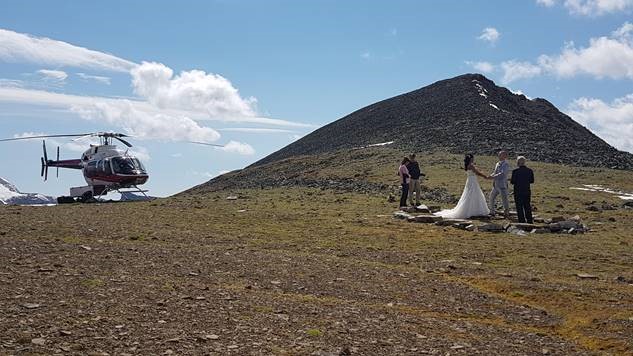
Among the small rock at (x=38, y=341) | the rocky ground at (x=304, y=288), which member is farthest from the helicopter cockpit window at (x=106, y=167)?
the small rock at (x=38, y=341)

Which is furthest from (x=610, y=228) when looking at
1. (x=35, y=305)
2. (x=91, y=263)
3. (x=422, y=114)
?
(x=422, y=114)

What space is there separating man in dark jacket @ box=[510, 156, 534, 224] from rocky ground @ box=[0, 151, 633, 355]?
2.48m

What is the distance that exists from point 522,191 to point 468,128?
49.2 meters

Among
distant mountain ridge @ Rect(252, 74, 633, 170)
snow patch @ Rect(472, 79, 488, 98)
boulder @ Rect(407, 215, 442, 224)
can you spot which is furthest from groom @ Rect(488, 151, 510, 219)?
snow patch @ Rect(472, 79, 488, 98)

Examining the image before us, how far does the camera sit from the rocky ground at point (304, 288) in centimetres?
869

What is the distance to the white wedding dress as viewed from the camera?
25125 millimetres

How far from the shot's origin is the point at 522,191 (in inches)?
917

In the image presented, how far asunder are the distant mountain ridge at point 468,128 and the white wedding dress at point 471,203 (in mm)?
33013

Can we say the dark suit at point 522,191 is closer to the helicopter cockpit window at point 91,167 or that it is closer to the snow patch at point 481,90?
the helicopter cockpit window at point 91,167

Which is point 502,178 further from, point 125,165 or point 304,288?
point 125,165

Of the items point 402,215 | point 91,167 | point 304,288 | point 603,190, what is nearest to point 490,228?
point 402,215

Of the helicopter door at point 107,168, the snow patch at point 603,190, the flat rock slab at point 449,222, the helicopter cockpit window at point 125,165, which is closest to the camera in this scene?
the flat rock slab at point 449,222

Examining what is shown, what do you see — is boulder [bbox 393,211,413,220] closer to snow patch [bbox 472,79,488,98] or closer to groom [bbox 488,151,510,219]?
groom [bbox 488,151,510,219]

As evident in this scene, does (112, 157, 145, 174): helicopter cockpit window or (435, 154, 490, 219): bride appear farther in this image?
(112, 157, 145, 174): helicopter cockpit window
